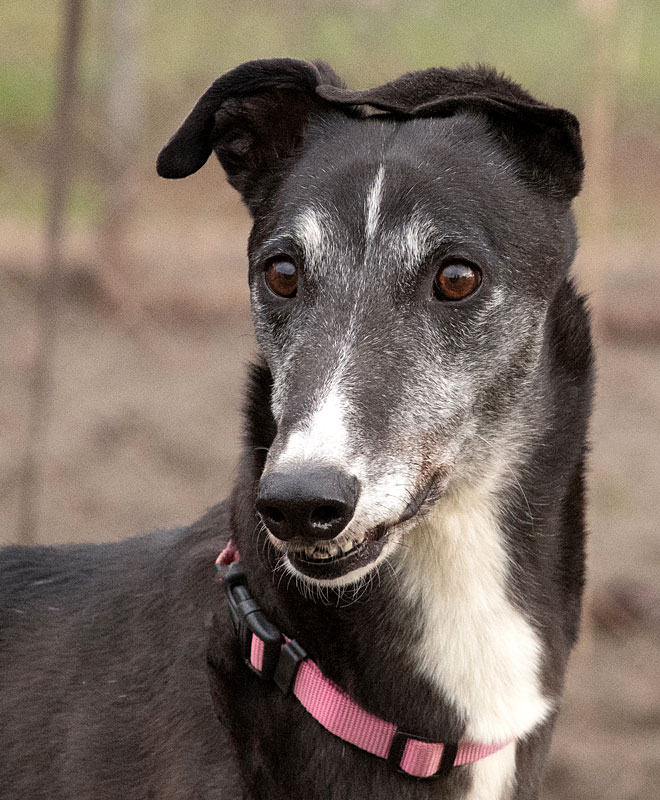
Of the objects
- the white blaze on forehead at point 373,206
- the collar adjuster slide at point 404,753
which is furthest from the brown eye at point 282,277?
the collar adjuster slide at point 404,753

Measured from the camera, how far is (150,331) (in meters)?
7.20

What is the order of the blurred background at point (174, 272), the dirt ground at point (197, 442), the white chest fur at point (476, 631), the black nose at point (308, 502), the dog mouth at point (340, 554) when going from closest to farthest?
the black nose at point (308, 502) → the dog mouth at point (340, 554) → the white chest fur at point (476, 631) → the dirt ground at point (197, 442) → the blurred background at point (174, 272)

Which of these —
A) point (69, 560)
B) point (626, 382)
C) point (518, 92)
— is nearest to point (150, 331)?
point (626, 382)

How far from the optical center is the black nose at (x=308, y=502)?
201cm

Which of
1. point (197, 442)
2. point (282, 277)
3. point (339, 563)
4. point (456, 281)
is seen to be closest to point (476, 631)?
point (339, 563)

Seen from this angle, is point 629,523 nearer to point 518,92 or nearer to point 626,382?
point 626,382

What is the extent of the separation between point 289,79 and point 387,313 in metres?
0.62

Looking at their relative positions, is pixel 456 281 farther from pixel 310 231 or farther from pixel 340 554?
pixel 340 554

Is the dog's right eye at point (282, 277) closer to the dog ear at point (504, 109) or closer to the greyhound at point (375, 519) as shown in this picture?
the greyhound at point (375, 519)

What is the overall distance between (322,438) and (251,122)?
96 centimetres

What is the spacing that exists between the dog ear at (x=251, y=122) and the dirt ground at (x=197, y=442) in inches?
106

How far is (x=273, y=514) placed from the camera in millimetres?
2062

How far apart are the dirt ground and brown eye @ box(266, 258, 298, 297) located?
8.61ft

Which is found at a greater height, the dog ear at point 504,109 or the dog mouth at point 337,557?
the dog ear at point 504,109
